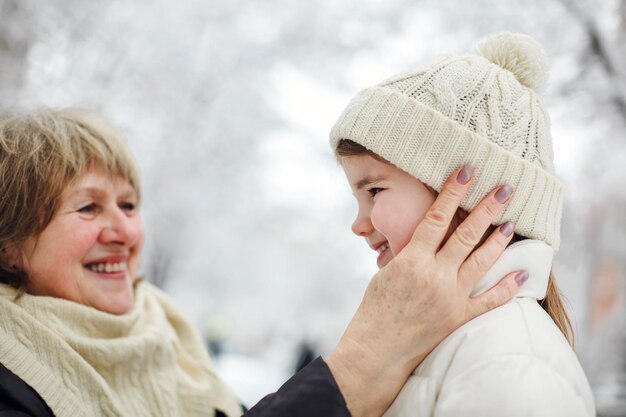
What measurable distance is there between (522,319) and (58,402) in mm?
1344

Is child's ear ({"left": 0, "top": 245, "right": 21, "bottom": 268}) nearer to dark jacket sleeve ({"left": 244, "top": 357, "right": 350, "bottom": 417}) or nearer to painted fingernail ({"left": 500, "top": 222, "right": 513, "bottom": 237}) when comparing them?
dark jacket sleeve ({"left": 244, "top": 357, "right": 350, "bottom": 417})

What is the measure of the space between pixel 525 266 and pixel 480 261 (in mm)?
131

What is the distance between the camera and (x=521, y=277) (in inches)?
56.7

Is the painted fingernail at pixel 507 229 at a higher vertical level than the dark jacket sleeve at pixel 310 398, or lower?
higher

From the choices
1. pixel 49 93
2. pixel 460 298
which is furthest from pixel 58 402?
pixel 49 93

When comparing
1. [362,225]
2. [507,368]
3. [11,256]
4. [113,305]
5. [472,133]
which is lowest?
[113,305]

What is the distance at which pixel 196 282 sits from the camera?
1372 centimetres

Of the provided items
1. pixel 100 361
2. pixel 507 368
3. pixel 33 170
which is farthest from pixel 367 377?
pixel 33 170

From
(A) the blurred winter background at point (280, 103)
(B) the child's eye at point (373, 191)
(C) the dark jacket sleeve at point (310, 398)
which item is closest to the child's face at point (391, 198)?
(B) the child's eye at point (373, 191)

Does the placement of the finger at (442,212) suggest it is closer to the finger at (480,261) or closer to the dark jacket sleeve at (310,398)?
the finger at (480,261)

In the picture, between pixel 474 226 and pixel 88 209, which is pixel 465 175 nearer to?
pixel 474 226

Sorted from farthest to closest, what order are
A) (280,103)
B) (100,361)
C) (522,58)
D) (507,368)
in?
(280,103)
(100,361)
(522,58)
(507,368)

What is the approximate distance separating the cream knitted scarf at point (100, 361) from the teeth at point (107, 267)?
184 mm

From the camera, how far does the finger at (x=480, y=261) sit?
1411 millimetres
